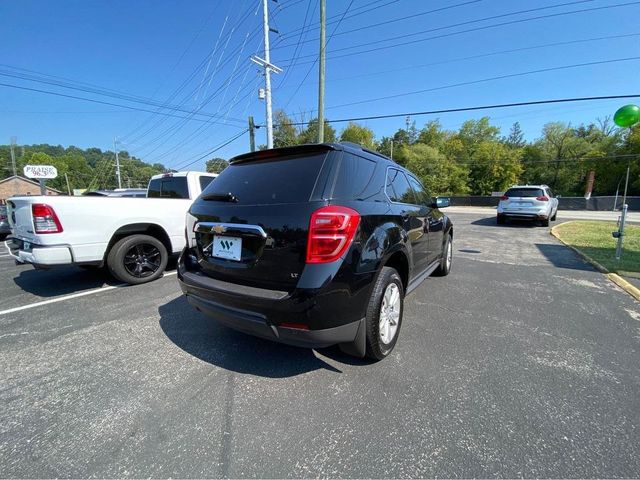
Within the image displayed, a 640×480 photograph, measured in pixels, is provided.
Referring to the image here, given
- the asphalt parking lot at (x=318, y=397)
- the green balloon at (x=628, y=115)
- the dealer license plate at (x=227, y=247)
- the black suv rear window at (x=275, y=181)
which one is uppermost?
the green balloon at (x=628, y=115)

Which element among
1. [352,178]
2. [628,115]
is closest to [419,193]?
[352,178]

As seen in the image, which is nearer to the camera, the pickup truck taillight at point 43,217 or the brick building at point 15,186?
the pickup truck taillight at point 43,217

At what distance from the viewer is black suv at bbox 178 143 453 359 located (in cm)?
194

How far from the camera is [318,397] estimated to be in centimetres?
209

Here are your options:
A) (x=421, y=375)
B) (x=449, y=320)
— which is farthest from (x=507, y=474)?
(x=449, y=320)

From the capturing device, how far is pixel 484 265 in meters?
5.94

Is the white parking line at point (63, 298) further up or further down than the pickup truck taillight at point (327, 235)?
further down

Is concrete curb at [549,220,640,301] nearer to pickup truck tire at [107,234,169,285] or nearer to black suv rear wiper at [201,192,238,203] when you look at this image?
black suv rear wiper at [201,192,238,203]

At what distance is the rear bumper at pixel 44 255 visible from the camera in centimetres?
361

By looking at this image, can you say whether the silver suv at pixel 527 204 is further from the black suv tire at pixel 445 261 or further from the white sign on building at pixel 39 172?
the white sign on building at pixel 39 172

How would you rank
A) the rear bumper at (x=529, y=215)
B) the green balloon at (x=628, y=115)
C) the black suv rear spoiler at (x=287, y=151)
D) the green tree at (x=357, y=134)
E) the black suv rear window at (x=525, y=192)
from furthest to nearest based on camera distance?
the green tree at (x=357, y=134) < the black suv rear window at (x=525, y=192) < the rear bumper at (x=529, y=215) < the green balloon at (x=628, y=115) < the black suv rear spoiler at (x=287, y=151)

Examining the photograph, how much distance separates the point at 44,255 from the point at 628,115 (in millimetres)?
10936

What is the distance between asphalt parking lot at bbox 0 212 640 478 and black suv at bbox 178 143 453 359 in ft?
1.50

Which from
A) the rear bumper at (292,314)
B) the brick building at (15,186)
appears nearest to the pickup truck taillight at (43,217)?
the rear bumper at (292,314)
